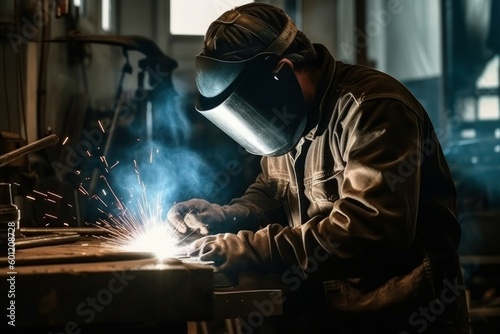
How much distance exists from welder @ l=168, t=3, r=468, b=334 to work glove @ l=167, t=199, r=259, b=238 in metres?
0.34

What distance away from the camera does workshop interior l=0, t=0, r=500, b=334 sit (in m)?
1.51

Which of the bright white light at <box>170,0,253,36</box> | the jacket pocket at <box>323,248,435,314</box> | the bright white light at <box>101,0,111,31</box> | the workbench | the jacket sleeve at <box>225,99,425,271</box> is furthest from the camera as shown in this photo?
the bright white light at <box>170,0,253,36</box>

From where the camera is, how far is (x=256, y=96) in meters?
2.05

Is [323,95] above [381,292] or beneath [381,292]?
above

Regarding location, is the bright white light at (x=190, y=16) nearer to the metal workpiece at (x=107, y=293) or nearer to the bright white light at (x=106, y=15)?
the bright white light at (x=106, y=15)

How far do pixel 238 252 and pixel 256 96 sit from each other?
0.51 metres

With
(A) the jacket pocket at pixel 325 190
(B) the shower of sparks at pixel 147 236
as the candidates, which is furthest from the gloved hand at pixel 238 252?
(A) the jacket pocket at pixel 325 190

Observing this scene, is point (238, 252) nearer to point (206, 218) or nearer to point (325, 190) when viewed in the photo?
point (325, 190)

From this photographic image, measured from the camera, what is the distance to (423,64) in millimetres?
6293

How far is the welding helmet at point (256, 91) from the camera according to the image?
204cm

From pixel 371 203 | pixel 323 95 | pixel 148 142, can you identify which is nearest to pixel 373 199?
pixel 371 203

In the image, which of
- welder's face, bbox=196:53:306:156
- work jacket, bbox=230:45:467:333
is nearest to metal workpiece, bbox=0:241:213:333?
work jacket, bbox=230:45:467:333

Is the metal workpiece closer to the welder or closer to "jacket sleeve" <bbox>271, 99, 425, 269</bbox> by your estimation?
the welder

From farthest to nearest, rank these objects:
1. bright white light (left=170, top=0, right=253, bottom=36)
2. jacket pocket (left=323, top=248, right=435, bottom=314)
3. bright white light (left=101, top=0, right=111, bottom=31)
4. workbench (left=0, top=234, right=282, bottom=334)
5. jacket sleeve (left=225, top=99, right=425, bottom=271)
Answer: bright white light (left=170, top=0, right=253, bottom=36) → bright white light (left=101, top=0, right=111, bottom=31) → jacket pocket (left=323, top=248, right=435, bottom=314) → jacket sleeve (left=225, top=99, right=425, bottom=271) → workbench (left=0, top=234, right=282, bottom=334)
